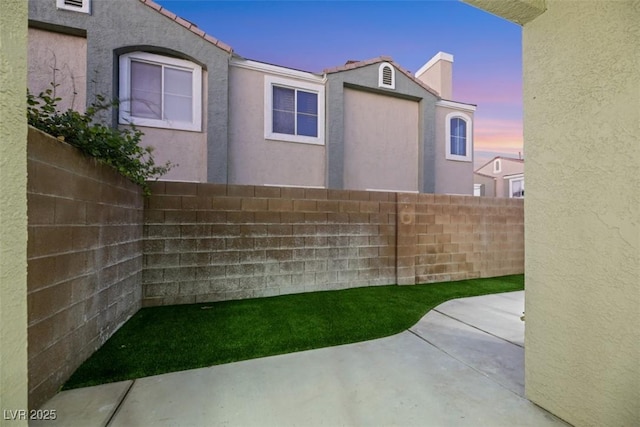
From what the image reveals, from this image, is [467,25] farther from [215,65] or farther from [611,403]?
[611,403]

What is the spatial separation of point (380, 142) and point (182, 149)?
6.38 metres

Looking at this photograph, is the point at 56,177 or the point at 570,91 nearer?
the point at 570,91

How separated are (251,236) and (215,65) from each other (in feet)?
17.6

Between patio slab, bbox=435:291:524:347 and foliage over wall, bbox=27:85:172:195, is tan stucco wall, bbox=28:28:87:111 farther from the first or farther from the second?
patio slab, bbox=435:291:524:347

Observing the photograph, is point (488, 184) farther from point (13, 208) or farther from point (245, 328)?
point (13, 208)

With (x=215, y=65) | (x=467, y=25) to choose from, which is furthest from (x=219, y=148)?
(x=467, y=25)

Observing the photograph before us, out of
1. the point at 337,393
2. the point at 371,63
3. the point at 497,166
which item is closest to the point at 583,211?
the point at 337,393

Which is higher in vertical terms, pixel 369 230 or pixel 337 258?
pixel 369 230

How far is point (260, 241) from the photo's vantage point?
16.1ft

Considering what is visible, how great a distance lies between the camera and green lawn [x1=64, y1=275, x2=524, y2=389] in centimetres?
263

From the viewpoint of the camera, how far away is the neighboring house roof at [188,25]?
6.94 m

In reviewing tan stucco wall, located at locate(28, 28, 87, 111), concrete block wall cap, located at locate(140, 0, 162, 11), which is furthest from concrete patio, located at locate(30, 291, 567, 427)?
concrete block wall cap, located at locate(140, 0, 162, 11)

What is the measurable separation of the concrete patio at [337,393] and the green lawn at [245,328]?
19 cm

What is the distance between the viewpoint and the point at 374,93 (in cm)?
973
